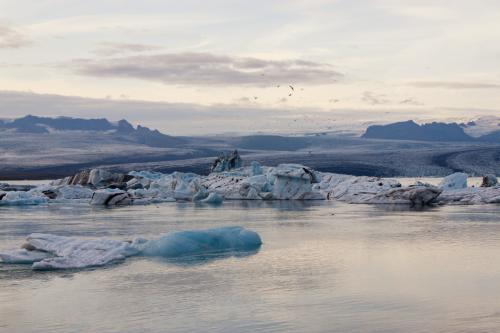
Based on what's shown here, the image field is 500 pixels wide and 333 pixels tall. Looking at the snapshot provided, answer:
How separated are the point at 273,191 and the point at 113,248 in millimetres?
25279

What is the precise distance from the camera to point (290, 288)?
40.3ft

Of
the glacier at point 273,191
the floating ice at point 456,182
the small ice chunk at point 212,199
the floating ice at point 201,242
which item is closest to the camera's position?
the floating ice at point 201,242

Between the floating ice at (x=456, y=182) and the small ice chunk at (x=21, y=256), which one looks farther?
the floating ice at (x=456, y=182)

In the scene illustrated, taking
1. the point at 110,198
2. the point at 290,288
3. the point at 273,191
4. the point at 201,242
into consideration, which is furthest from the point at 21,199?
the point at 290,288

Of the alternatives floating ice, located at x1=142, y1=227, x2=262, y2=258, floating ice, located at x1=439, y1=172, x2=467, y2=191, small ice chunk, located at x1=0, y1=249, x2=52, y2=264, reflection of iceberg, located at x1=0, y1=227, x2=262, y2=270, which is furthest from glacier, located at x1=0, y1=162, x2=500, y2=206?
small ice chunk, located at x1=0, y1=249, x2=52, y2=264

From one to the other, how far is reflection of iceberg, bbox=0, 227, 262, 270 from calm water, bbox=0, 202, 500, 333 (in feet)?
1.59

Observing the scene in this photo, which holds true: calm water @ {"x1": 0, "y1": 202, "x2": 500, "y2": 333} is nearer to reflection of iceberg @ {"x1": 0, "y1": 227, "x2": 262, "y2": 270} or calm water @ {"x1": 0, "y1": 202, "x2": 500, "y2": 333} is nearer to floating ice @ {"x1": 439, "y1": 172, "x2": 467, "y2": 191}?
reflection of iceberg @ {"x1": 0, "y1": 227, "x2": 262, "y2": 270}

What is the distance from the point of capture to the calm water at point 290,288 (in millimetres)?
9789

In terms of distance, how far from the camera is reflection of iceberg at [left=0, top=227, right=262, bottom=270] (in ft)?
48.6

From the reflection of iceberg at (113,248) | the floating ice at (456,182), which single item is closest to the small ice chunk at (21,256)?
the reflection of iceberg at (113,248)

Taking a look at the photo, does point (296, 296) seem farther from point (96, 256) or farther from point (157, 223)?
point (157, 223)

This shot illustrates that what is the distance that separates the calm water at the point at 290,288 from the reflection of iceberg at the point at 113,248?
49cm

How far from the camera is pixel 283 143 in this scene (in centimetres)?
14900

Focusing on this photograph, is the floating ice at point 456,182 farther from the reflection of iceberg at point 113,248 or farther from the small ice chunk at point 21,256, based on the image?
the small ice chunk at point 21,256
